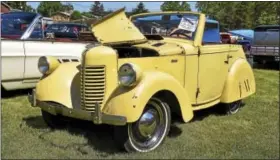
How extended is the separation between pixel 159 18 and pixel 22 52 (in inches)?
104

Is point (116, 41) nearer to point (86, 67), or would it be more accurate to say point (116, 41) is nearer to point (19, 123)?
point (86, 67)

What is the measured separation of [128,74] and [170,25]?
188cm

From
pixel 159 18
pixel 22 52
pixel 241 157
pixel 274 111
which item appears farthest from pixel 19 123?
pixel 274 111

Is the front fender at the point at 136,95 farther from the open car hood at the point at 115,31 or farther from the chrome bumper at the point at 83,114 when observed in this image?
the open car hood at the point at 115,31

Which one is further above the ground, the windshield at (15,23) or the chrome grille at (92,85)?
the windshield at (15,23)

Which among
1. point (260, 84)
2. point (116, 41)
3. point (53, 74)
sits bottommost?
point (260, 84)

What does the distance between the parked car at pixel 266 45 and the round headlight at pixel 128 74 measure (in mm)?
10644

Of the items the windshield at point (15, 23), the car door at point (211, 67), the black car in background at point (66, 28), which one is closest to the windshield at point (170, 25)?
the car door at point (211, 67)

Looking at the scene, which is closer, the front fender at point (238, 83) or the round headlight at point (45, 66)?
the round headlight at point (45, 66)

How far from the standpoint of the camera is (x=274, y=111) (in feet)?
20.8

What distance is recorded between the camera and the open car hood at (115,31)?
464 cm

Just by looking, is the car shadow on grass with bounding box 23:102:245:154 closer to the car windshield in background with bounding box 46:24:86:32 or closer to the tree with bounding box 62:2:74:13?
the car windshield in background with bounding box 46:24:86:32

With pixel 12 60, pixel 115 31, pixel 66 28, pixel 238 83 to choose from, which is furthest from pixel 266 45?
pixel 115 31

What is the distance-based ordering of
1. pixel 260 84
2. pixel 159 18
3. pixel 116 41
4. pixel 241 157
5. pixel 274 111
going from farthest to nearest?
1. pixel 260 84
2. pixel 274 111
3. pixel 159 18
4. pixel 116 41
5. pixel 241 157
